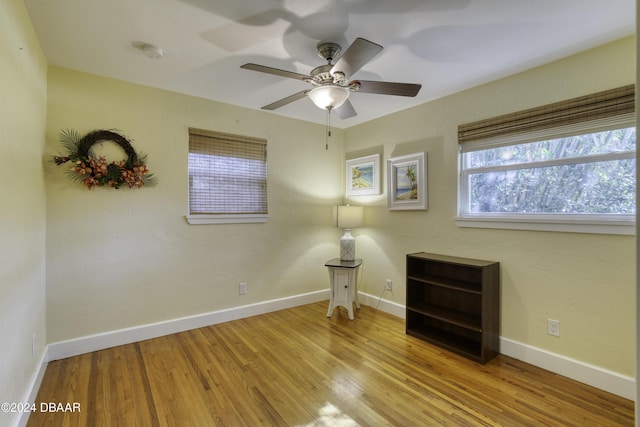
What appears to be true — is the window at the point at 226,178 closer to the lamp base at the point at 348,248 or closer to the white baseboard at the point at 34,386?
the lamp base at the point at 348,248

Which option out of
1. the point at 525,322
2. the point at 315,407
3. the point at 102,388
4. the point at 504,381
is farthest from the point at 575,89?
the point at 102,388

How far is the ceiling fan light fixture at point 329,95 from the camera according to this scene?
1984 mm

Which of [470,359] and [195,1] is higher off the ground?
[195,1]

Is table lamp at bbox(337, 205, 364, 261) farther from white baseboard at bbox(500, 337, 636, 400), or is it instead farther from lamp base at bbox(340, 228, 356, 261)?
white baseboard at bbox(500, 337, 636, 400)

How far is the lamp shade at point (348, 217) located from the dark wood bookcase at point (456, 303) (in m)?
0.91

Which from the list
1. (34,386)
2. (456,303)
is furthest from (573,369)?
(34,386)

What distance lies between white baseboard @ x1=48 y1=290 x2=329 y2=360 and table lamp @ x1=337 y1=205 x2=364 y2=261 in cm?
83

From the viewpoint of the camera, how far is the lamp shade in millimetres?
3707

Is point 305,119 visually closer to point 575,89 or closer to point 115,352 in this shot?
point 575,89

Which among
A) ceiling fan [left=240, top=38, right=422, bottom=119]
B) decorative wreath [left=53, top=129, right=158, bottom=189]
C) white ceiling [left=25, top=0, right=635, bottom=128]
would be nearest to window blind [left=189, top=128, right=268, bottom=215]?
decorative wreath [left=53, top=129, right=158, bottom=189]

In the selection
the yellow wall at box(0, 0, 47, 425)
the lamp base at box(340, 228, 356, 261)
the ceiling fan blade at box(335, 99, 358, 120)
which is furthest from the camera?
the lamp base at box(340, 228, 356, 261)

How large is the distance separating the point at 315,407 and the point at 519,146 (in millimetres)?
2660

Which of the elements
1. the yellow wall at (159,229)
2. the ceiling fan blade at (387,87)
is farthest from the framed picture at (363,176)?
the ceiling fan blade at (387,87)

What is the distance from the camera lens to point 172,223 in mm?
3002
